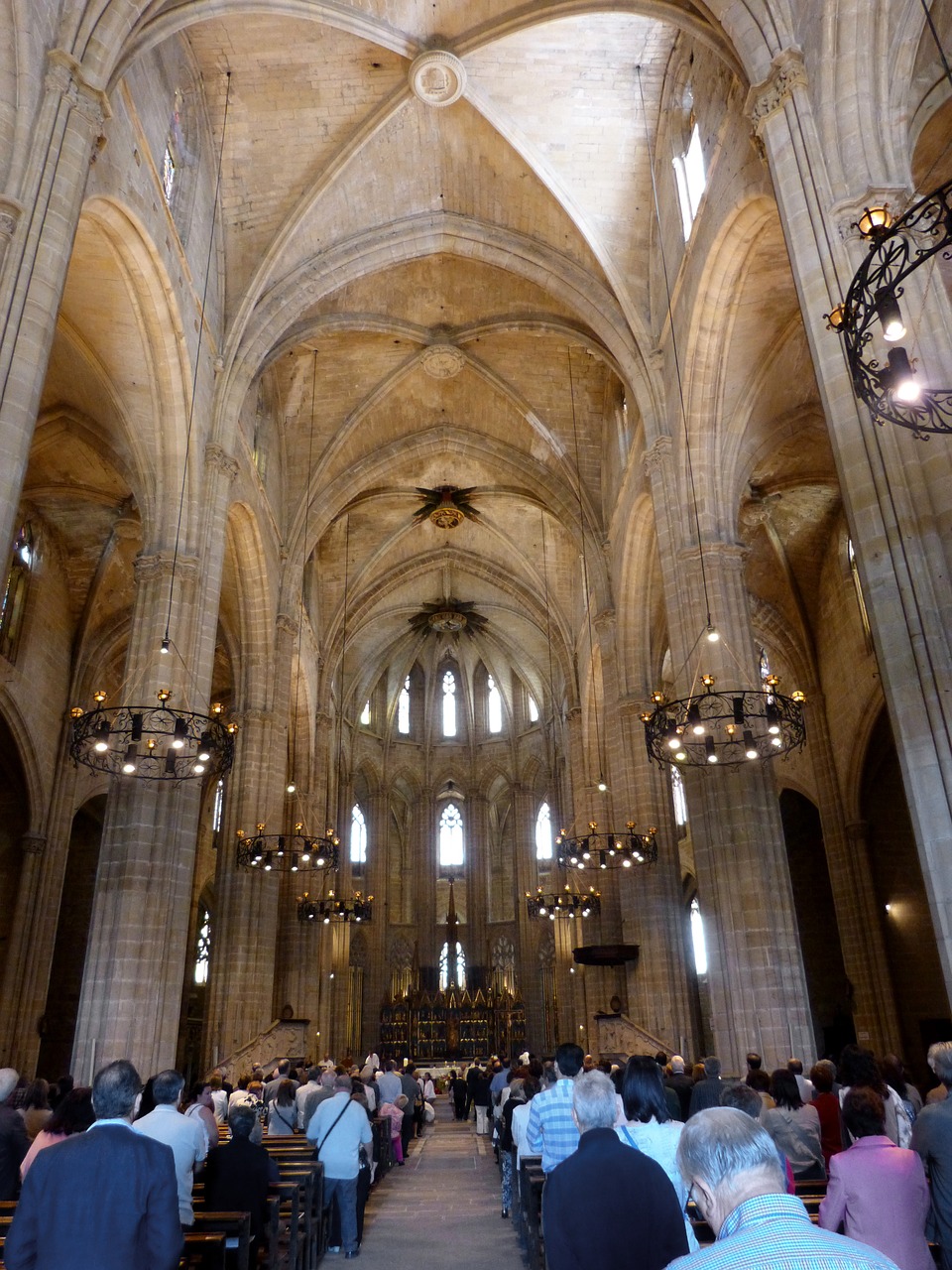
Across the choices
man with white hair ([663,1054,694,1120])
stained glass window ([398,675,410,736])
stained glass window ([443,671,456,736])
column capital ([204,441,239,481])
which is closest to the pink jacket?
man with white hair ([663,1054,694,1120])

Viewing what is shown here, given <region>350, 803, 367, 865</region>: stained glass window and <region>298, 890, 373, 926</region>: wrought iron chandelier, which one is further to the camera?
<region>350, 803, 367, 865</region>: stained glass window

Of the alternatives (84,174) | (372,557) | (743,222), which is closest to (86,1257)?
(84,174)

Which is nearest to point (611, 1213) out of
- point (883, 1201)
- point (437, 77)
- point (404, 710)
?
point (883, 1201)

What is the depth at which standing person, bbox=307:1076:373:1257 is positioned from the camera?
25.7 ft

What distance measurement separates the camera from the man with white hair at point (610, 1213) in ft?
9.86

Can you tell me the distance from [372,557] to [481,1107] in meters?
16.3

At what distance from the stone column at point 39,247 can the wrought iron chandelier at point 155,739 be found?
3.28 meters

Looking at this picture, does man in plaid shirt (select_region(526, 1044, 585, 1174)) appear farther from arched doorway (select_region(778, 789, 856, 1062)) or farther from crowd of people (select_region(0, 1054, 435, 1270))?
arched doorway (select_region(778, 789, 856, 1062))

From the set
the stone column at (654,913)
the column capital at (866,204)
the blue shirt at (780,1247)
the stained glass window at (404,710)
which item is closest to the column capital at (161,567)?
the column capital at (866,204)

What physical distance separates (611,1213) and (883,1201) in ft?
3.93

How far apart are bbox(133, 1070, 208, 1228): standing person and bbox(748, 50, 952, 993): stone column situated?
4686mm

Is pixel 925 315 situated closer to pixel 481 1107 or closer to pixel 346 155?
pixel 346 155

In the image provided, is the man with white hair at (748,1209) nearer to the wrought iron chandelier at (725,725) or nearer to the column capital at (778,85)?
the wrought iron chandelier at (725,725)

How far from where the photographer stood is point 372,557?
29609 millimetres
